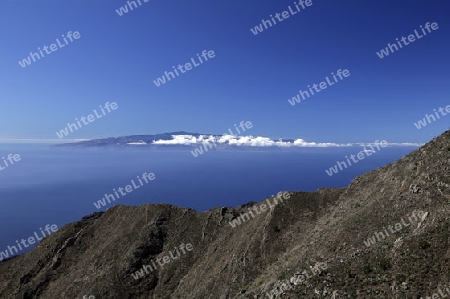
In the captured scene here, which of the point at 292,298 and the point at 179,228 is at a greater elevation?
Answer: the point at 179,228

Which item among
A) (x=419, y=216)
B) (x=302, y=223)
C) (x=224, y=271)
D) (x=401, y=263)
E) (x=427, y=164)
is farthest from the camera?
(x=302, y=223)

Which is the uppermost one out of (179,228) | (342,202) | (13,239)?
(13,239)

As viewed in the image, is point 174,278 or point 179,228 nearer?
point 174,278

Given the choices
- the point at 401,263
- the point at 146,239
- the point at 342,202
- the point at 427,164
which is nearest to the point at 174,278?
the point at 146,239

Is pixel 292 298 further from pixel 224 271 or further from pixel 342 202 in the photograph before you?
pixel 342 202

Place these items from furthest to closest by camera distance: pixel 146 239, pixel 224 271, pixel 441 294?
pixel 146 239 → pixel 224 271 → pixel 441 294

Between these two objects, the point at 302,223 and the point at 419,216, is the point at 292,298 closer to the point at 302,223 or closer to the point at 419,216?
the point at 419,216

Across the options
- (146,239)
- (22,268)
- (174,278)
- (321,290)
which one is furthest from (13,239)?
(321,290)
